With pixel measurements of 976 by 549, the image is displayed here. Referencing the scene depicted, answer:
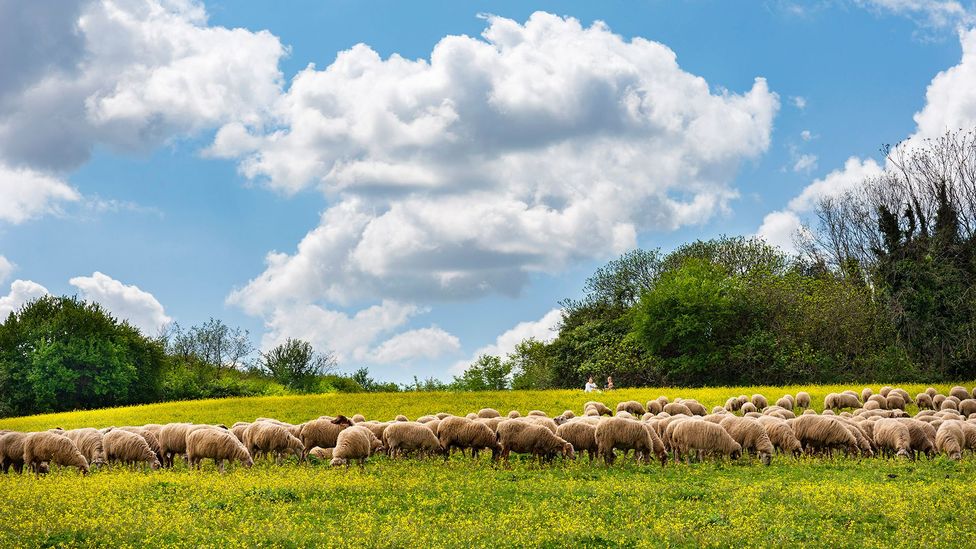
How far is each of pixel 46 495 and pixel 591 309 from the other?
70493 mm

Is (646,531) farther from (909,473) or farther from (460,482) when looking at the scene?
(909,473)

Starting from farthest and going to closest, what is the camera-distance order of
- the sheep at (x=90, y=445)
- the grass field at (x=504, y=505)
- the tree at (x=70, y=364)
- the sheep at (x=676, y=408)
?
the tree at (x=70, y=364)
the sheep at (x=676, y=408)
the sheep at (x=90, y=445)
the grass field at (x=504, y=505)

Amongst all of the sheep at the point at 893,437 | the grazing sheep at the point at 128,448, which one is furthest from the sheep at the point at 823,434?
the grazing sheep at the point at 128,448

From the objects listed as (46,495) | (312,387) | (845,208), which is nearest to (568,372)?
(312,387)

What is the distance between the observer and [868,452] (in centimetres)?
2634

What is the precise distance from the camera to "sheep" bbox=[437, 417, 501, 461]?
24641 mm

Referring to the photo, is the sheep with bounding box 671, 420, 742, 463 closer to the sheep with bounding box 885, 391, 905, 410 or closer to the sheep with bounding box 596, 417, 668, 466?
the sheep with bounding box 596, 417, 668, 466

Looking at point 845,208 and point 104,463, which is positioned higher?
point 845,208

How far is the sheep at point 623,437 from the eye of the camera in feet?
77.9

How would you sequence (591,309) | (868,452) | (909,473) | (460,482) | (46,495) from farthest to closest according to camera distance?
(591,309)
(868,452)
(909,473)
(460,482)
(46,495)

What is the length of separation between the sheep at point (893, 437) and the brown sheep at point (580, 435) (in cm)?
945

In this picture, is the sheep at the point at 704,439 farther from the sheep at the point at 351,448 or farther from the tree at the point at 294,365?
the tree at the point at 294,365

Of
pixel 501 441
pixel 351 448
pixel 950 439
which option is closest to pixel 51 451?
pixel 351 448


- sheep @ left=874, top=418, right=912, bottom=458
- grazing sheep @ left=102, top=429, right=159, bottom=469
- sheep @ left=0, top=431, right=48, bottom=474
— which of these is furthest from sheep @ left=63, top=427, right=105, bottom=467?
sheep @ left=874, top=418, right=912, bottom=458
